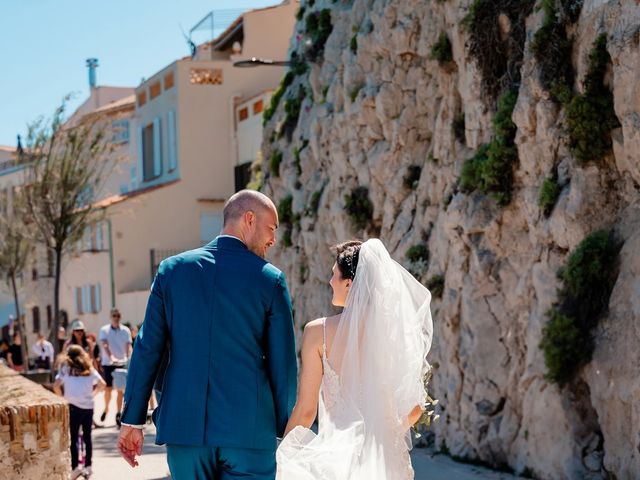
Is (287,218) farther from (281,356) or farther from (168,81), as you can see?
(168,81)

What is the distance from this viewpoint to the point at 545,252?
1350cm

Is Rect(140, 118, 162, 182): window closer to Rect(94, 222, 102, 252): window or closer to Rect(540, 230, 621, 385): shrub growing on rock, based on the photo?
Rect(94, 222, 102, 252): window

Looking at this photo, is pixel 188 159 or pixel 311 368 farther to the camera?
pixel 188 159

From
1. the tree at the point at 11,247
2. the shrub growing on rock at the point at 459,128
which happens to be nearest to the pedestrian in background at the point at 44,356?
the tree at the point at 11,247

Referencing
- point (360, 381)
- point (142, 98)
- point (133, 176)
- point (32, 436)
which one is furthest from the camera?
point (133, 176)

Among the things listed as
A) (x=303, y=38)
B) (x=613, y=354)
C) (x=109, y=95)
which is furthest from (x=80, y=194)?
(x=109, y=95)

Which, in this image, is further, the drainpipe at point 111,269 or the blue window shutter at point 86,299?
the blue window shutter at point 86,299

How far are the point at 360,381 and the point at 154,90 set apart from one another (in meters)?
39.5

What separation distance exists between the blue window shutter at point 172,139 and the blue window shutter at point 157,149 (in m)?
1.38

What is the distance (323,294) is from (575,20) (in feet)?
33.3

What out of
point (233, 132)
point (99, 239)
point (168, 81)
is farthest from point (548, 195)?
point (99, 239)

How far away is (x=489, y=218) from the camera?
49.3ft

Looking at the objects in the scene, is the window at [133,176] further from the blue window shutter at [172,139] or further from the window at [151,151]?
the blue window shutter at [172,139]

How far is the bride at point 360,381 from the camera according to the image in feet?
22.4
